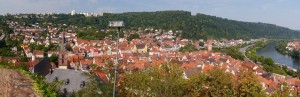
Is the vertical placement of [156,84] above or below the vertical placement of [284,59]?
above

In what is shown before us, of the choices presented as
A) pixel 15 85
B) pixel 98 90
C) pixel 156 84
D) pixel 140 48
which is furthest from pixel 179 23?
pixel 15 85

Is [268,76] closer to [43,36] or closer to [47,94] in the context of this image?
[47,94]

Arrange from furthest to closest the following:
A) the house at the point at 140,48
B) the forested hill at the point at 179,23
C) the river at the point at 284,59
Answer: the forested hill at the point at 179,23 < the house at the point at 140,48 < the river at the point at 284,59

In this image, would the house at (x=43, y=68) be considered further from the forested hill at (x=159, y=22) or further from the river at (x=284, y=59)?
the forested hill at (x=159, y=22)

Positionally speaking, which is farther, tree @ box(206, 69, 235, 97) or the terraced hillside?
tree @ box(206, 69, 235, 97)

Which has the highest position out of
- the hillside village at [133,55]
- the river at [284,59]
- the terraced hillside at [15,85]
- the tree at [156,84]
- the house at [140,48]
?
the terraced hillside at [15,85]

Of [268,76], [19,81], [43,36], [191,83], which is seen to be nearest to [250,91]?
[191,83]

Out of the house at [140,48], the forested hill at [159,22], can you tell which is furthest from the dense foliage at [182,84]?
the forested hill at [159,22]

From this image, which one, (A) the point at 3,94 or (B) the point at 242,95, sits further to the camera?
(B) the point at 242,95

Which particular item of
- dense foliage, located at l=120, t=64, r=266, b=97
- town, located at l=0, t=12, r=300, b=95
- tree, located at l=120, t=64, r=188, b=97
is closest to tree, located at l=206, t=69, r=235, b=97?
dense foliage, located at l=120, t=64, r=266, b=97

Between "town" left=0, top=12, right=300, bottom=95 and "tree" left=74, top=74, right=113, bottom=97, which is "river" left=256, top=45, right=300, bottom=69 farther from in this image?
"tree" left=74, top=74, right=113, bottom=97

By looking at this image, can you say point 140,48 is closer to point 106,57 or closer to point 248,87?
point 106,57
